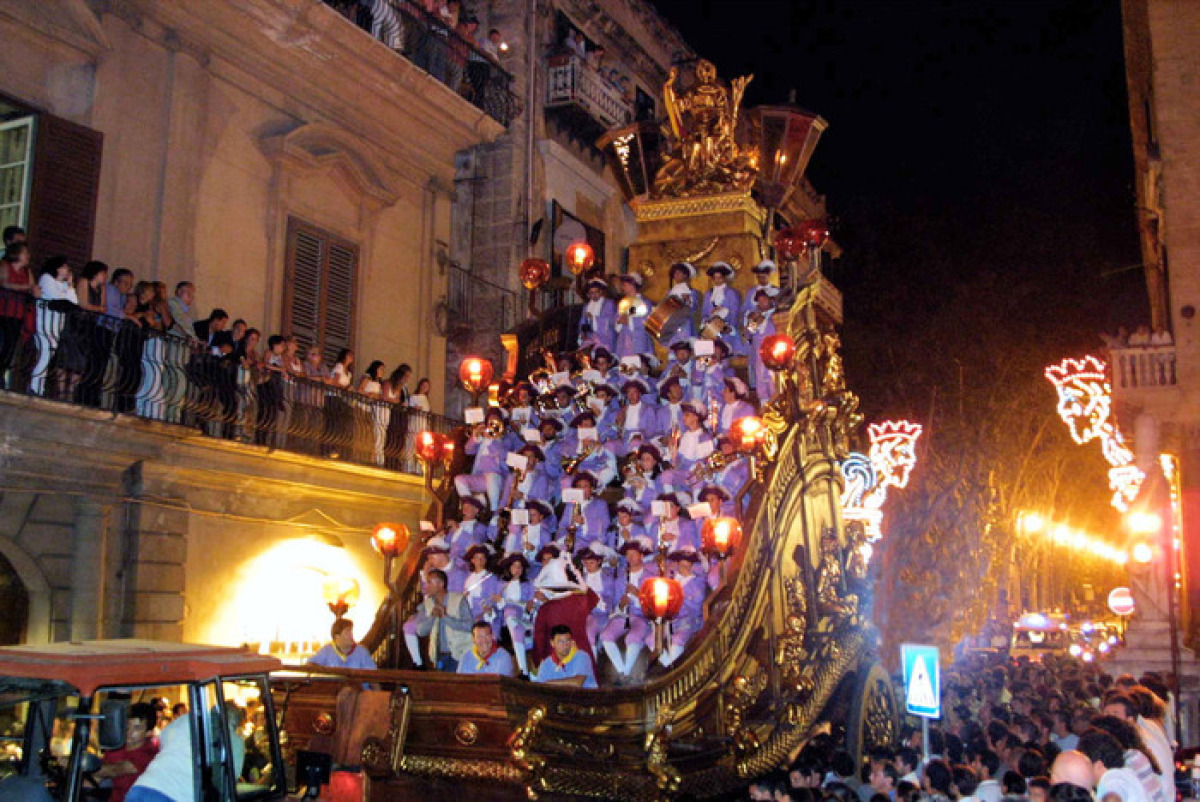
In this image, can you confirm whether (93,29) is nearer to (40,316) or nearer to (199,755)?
(40,316)

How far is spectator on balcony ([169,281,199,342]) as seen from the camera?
1480 cm

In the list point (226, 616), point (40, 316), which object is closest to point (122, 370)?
point (40, 316)

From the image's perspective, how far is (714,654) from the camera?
872 centimetres

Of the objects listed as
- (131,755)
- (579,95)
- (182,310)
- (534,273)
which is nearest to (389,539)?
(131,755)

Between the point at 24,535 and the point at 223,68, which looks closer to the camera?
the point at 24,535

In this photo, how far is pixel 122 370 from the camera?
537 inches

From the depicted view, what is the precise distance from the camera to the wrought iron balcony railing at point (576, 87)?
23.2 meters

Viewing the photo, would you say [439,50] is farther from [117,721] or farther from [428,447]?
[117,721]

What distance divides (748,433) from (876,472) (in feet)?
13.5

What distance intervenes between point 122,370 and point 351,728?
7.16m

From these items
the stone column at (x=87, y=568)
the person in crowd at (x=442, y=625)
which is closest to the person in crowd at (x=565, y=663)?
the person in crowd at (x=442, y=625)

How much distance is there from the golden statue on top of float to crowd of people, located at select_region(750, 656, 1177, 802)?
607cm

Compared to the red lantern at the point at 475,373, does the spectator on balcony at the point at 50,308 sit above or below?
above

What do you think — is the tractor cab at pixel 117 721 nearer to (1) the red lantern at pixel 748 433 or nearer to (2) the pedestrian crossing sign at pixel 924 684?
(1) the red lantern at pixel 748 433
